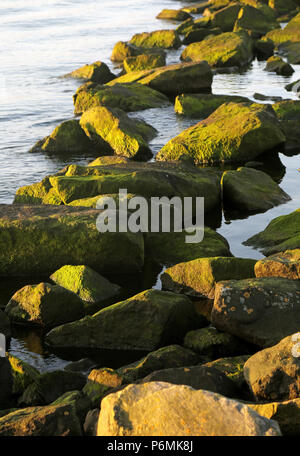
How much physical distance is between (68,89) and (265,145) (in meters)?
10.9

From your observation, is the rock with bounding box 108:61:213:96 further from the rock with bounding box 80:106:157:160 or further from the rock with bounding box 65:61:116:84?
the rock with bounding box 80:106:157:160

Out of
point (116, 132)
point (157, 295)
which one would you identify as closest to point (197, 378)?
point (157, 295)

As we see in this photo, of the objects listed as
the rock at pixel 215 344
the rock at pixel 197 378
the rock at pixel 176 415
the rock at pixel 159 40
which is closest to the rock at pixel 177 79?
the rock at pixel 159 40

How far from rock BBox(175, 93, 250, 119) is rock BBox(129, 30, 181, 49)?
1302cm

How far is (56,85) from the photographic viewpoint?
26.0m

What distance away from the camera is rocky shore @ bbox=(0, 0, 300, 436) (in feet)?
19.8

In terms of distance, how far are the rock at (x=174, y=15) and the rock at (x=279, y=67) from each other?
16743mm

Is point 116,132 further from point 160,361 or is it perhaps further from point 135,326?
point 160,361

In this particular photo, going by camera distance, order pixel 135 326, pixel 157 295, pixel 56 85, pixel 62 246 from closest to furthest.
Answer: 1. pixel 135 326
2. pixel 157 295
3. pixel 62 246
4. pixel 56 85

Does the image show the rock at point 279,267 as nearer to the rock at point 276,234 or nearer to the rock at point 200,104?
the rock at point 276,234

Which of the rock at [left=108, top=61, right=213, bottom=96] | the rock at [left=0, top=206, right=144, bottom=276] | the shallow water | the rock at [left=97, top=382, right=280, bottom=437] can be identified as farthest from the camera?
the rock at [left=108, top=61, right=213, bottom=96]

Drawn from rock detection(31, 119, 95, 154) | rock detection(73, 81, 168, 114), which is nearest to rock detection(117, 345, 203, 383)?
rock detection(31, 119, 95, 154)

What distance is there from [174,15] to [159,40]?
34.8ft
